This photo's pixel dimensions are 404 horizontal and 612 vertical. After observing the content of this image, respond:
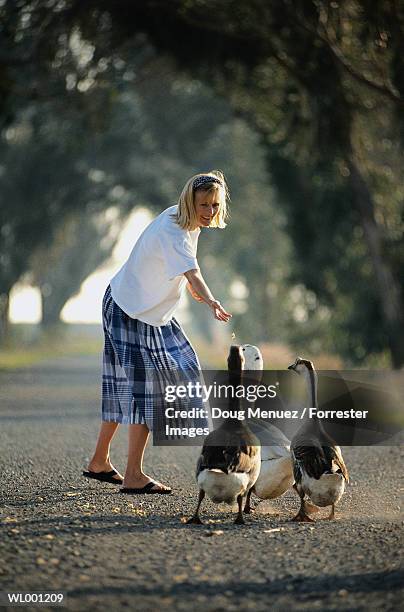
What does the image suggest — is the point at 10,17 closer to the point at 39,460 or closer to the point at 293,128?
the point at 293,128

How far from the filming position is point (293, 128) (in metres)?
19.6

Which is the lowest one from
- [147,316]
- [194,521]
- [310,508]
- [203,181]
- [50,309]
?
[50,309]

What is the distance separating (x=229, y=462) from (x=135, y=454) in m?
1.46

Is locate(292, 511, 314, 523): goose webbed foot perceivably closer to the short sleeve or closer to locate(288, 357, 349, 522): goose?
locate(288, 357, 349, 522): goose

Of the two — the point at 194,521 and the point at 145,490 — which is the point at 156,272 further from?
the point at 194,521

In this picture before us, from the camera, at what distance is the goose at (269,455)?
283 inches

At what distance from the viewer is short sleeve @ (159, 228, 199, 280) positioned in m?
7.24

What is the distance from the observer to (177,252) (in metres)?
7.27

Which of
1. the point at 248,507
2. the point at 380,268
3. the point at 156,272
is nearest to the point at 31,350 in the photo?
the point at 380,268

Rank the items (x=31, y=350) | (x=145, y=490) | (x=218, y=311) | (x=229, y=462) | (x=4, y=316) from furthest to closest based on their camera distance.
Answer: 1. (x=31, y=350)
2. (x=4, y=316)
3. (x=145, y=490)
4. (x=218, y=311)
5. (x=229, y=462)

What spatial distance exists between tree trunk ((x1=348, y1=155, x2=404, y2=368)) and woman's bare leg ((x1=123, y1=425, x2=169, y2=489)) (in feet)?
42.3

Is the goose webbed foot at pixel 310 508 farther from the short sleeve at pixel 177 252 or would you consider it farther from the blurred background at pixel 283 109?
the blurred background at pixel 283 109

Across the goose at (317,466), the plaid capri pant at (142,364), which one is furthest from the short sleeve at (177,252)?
the goose at (317,466)

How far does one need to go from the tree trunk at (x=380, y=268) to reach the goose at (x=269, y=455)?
12975 millimetres
